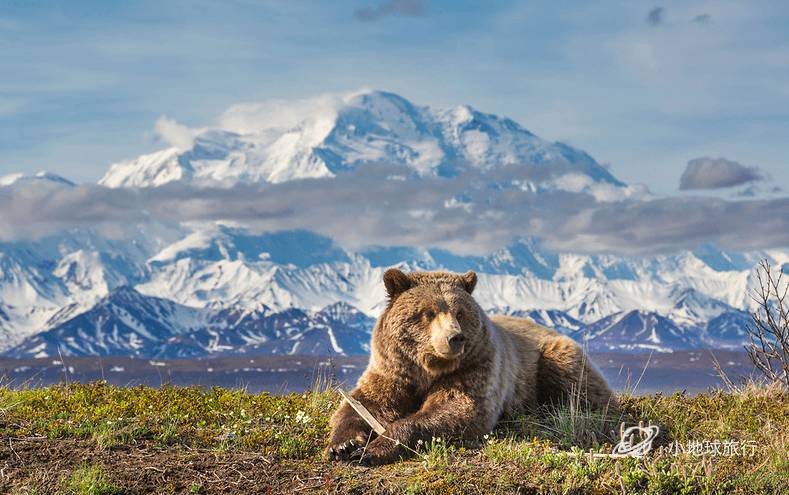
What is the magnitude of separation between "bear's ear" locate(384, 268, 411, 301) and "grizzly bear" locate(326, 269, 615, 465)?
0.01 metres

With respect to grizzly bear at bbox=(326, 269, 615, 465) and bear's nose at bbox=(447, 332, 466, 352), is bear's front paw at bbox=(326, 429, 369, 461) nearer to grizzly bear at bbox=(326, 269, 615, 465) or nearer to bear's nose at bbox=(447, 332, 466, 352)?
grizzly bear at bbox=(326, 269, 615, 465)

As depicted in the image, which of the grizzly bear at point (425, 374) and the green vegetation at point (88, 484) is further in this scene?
the grizzly bear at point (425, 374)

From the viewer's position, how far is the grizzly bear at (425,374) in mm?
11992

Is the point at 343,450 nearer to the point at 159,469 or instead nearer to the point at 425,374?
the point at 425,374

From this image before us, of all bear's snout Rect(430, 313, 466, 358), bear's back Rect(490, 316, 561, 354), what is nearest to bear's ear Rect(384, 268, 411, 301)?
bear's snout Rect(430, 313, 466, 358)

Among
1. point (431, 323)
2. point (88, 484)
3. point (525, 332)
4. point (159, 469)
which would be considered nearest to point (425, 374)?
point (431, 323)

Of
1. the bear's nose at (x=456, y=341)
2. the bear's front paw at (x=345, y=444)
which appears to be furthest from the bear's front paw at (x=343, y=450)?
the bear's nose at (x=456, y=341)

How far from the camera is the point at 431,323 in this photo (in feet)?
40.6

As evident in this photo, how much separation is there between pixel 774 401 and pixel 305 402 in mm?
8298

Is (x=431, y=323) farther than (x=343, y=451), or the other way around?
(x=431, y=323)

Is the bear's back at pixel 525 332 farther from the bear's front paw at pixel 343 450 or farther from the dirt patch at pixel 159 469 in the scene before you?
the dirt patch at pixel 159 469

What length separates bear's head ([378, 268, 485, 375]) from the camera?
12039mm

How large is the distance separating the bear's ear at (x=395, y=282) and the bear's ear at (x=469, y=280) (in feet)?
2.90

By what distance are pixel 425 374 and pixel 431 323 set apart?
73 cm
